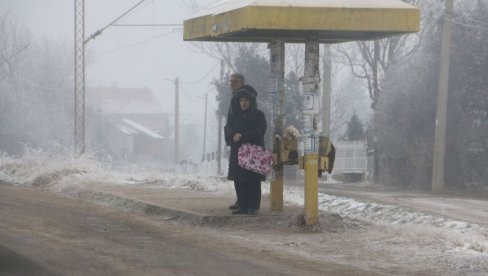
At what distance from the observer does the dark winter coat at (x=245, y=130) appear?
1298 cm

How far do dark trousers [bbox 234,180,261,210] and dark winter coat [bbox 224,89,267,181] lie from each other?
0.14 m

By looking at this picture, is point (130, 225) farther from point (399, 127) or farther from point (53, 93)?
point (53, 93)

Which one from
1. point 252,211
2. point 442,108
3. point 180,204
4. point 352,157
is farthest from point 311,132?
point 352,157

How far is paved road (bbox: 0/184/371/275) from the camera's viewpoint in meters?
8.68

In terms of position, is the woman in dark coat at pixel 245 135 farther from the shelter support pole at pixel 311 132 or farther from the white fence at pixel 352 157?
the white fence at pixel 352 157

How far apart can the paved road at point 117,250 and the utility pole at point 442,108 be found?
1656 centimetres

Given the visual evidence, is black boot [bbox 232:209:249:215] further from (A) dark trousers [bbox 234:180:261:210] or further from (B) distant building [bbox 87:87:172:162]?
(B) distant building [bbox 87:87:172:162]

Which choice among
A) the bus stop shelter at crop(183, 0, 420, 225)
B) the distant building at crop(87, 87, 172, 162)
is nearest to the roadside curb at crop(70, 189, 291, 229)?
the bus stop shelter at crop(183, 0, 420, 225)

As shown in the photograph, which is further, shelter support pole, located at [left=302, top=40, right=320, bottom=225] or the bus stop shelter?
shelter support pole, located at [left=302, top=40, right=320, bottom=225]

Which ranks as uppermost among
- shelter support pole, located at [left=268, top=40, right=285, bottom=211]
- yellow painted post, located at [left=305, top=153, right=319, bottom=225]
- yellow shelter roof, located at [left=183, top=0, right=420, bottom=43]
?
yellow shelter roof, located at [left=183, top=0, right=420, bottom=43]

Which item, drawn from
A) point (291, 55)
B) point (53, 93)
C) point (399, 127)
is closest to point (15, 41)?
point (53, 93)

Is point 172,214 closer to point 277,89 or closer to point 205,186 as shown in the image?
point 277,89

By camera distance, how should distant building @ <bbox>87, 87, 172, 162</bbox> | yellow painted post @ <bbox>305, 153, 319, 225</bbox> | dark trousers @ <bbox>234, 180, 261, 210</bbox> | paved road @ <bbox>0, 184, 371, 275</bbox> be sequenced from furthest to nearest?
distant building @ <bbox>87, 87, 172, 162</bbox> < dark trousers @ <bbox>234, 180, 261, 210</bbox> < yellow painted post @ <bbox>305, 153, 319, 225</bbox> < paved road @ <bbox>0, 184, 371, 275</bbox>

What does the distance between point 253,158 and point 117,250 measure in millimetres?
3400
